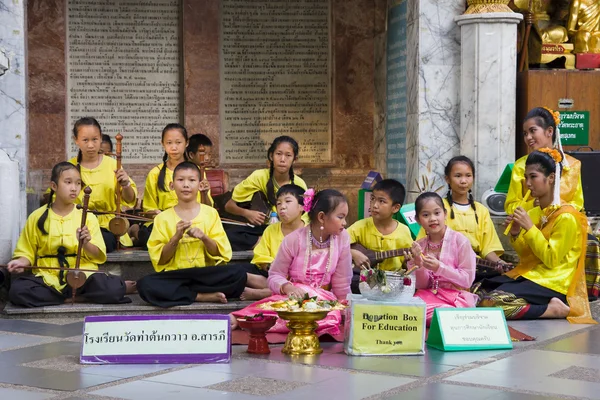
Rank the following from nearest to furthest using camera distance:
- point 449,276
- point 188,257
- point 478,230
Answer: point 449,276
point 188,257
point 478,230

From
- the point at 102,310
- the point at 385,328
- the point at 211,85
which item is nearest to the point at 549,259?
the point at 385,328

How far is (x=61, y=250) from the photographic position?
8.35 metres

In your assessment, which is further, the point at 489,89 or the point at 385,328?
the point at 489,89

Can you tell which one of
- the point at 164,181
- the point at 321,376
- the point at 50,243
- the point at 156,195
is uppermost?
the point at 164,181

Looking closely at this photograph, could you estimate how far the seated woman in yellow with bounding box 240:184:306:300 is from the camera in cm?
815

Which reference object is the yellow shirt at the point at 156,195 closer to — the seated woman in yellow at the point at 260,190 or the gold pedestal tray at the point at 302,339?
the seated woman in yellow at the point at 260,190

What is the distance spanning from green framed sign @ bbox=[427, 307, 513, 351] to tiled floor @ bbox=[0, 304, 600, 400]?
0.08 meters

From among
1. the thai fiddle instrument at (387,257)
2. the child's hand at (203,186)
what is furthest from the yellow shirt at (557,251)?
the child's hand at (203,186)

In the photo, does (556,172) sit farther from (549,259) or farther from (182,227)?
(182,227)

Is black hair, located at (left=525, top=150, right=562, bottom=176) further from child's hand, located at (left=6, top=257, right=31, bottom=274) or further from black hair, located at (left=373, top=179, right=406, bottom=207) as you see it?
child's hand, located at (left=6, top=257, right=31, bottom=274)

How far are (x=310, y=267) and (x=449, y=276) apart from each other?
3.14 feet

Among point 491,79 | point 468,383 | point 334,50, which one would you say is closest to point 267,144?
point 334,50

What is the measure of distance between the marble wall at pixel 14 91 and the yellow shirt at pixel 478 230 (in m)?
3.72

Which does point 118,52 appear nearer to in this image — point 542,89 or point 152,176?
point 152,176
